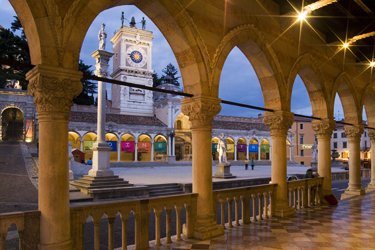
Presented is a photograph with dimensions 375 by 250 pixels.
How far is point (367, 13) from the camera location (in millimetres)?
6996

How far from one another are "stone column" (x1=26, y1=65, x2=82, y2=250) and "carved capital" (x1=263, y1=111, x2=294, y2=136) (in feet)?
16.4

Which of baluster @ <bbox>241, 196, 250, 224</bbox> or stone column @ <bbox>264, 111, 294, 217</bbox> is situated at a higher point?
stone column @ <bbox>264, 111, 294, 217</bbox>

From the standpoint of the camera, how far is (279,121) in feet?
23.8

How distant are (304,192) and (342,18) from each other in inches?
177

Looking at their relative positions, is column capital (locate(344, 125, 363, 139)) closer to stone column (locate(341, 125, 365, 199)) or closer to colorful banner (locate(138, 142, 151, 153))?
stone column (locate(341, 125, 365, 199))

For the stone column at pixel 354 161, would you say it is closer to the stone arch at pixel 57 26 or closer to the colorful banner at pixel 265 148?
the stone arch at pixel 57 26

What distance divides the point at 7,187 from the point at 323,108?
39.5 ft

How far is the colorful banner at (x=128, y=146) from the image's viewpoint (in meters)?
33.5

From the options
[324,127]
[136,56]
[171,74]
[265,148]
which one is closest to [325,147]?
[324,127]

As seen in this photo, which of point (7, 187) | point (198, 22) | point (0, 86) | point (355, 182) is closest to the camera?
point (198, 22)

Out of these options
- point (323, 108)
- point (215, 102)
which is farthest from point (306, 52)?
point (215, 102)

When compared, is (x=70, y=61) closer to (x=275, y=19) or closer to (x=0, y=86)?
(x=275, y=19)

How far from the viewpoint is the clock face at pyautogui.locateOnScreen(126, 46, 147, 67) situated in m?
40.3

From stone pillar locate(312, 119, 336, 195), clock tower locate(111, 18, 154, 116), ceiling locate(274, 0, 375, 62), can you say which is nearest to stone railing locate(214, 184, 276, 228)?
stone pillar locate(312, 119, 336, 195)
